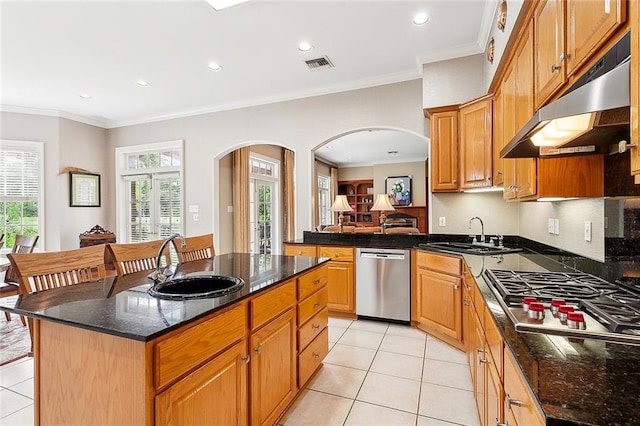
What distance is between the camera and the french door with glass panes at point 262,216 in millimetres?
6020

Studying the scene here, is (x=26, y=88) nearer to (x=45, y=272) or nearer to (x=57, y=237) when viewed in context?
(x=57, y=237)

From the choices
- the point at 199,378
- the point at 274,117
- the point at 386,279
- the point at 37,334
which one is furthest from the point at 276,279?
the point at 274,117

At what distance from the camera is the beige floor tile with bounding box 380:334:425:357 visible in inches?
112

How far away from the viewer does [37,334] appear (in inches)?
49.6

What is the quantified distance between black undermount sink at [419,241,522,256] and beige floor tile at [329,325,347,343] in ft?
3.99

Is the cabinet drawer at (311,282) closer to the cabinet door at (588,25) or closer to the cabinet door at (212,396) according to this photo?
the cabinet door at (212,396)

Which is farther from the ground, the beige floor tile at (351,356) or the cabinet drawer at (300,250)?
the cabinet drawer at (300,250)

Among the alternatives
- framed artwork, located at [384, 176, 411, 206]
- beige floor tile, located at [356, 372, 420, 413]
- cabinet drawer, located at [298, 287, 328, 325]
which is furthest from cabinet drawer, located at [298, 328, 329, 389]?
framed artwork, located at [384, 176, 411, 206]

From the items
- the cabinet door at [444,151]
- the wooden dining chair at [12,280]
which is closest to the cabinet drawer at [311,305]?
the cabinet door at [444,151]

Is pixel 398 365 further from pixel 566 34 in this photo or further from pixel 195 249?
pixel 566 34

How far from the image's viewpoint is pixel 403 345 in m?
2.96

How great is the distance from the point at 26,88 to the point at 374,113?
454 centimetres

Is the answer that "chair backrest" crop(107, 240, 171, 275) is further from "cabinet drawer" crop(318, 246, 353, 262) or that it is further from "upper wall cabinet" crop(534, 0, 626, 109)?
"upper wall cabinet" crop(534, 0, 626, 109)

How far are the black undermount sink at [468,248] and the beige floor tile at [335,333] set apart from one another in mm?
Answer: 1217
